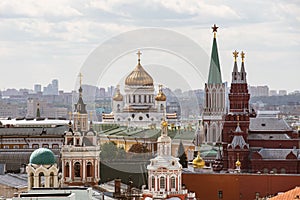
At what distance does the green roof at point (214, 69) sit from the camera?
2621 inches

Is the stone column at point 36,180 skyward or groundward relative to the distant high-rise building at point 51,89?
groundward

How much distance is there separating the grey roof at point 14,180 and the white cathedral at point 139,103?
23543mm

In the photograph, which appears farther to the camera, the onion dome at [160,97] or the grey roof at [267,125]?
the onion dome at [160,97]

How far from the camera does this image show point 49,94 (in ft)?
443

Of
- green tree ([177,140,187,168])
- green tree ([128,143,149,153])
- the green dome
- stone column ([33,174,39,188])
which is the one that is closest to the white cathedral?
green tree ([177,140,187,168])

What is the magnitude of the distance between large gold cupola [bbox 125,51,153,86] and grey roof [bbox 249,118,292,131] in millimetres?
12707

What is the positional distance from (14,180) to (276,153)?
13924mm

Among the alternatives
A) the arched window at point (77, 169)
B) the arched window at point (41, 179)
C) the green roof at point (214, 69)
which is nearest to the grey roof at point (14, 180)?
the arched window at point (77, 169)

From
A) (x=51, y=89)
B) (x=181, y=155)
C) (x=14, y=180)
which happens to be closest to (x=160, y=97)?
(x=181, y=155)

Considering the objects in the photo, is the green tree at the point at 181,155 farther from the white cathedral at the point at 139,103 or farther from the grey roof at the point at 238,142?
the white cathedral at the point at 139,103

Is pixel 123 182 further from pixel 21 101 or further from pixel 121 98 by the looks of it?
pixel 21 101

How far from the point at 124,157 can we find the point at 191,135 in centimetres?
1028

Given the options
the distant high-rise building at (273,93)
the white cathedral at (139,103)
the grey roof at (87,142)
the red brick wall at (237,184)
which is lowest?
the red brick wall at (237,184)

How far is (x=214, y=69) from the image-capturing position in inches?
2640
